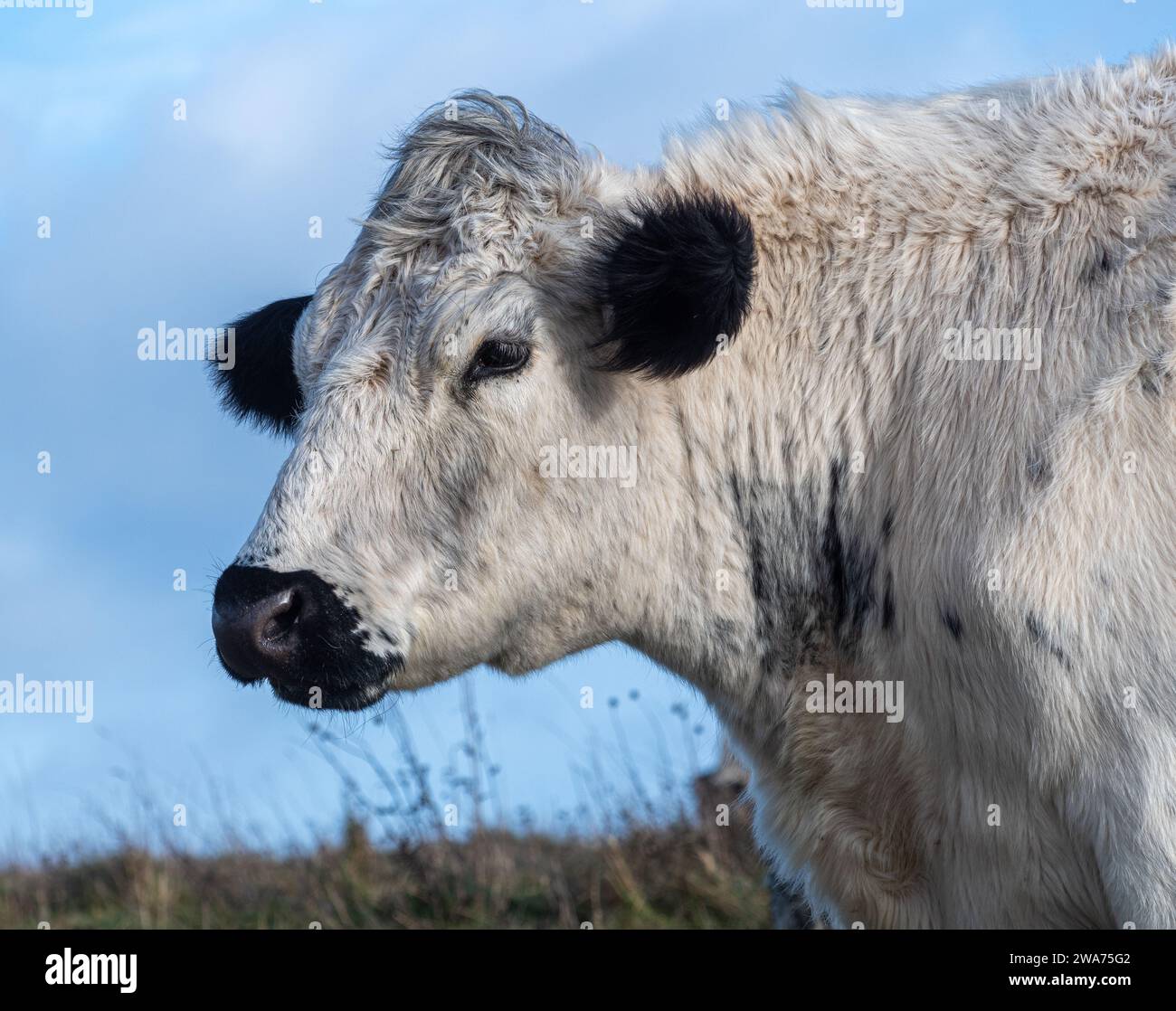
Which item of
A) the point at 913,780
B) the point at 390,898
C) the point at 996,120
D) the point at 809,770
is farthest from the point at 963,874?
the point at 390,898

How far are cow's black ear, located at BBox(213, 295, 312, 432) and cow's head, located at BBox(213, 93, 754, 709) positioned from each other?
85 cm

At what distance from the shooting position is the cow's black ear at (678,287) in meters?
4.40

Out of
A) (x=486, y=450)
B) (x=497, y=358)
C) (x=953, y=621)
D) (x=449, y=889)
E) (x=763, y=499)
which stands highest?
(x=497, y=358)

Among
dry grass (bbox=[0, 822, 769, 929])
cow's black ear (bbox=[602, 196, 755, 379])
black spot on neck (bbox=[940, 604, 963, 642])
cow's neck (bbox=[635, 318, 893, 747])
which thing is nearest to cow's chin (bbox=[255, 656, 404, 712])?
cow's neck (bbox=[635, 318, 893, 747])

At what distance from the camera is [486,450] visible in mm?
4516

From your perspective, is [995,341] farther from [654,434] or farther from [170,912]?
[170,912]

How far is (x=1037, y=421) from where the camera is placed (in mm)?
4141

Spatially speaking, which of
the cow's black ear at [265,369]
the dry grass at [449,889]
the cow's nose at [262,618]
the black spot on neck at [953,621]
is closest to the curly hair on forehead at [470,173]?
the cow's black ear at [265,369]

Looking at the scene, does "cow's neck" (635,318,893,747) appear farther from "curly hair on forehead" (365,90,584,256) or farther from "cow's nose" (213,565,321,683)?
"cow's nose" (213,565,321,683)

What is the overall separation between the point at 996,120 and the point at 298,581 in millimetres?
2821

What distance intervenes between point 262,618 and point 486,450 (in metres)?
0.89

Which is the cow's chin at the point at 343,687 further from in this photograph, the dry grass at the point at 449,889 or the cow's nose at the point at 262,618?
the dry grass at the point at 449,889

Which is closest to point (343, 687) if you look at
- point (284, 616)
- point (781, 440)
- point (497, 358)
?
point (284, 616)

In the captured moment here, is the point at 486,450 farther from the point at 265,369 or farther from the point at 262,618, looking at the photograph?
the point at 265,369
